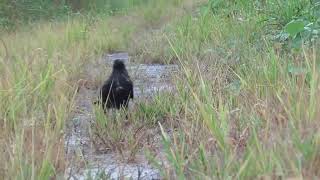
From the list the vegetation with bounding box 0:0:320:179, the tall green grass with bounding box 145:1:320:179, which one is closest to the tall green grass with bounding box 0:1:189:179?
the vegetation with bounding box 0:0:320:179

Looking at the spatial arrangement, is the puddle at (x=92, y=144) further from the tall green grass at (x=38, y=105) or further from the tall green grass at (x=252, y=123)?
the tall green grass at (x=252, y=123)

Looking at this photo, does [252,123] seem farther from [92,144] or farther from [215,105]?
[92,144]

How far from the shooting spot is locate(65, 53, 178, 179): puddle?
9.01ft

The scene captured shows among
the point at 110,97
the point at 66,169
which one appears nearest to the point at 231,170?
the point at 66,169

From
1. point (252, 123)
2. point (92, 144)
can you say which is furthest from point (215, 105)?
point (92, 144)

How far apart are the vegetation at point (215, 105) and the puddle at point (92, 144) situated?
4.0 inches

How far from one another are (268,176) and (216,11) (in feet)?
19.9

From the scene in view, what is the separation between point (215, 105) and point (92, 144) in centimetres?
73

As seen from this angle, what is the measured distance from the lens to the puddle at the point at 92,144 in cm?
275

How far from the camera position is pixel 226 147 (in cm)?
240

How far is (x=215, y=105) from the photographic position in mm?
3123

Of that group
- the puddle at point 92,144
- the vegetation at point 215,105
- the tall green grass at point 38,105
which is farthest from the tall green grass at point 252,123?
the tall green grass at point 38,105

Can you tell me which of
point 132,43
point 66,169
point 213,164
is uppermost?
point 213,164

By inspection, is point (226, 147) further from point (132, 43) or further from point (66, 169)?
point (132, 43)
